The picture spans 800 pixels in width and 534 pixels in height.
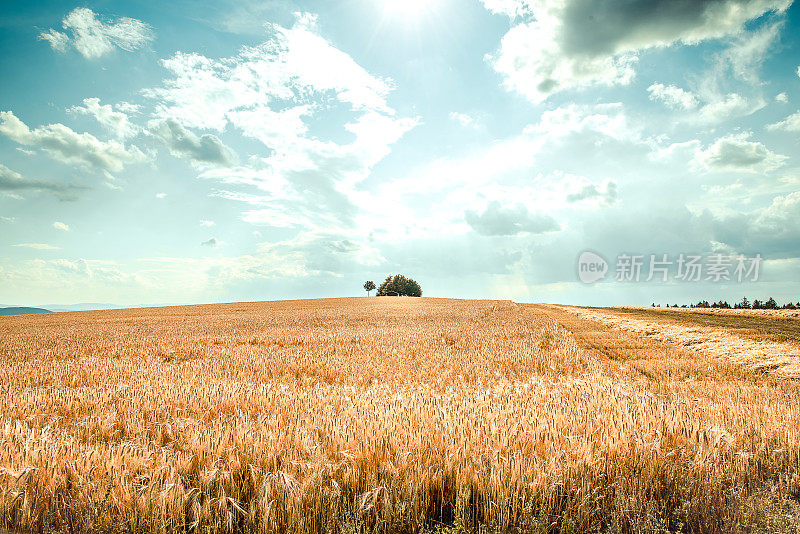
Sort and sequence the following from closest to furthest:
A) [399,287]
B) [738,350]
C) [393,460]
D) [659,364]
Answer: [393,460], [659,364], [738,350], [399,287]

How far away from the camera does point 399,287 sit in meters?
111

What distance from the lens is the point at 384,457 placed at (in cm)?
340

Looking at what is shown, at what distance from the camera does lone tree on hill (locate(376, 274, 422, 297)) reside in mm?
111188

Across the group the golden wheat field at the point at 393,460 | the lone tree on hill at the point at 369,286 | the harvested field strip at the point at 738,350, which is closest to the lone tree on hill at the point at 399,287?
the lone tree on hill at the point at 369,286

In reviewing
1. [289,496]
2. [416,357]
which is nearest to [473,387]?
[416,357]

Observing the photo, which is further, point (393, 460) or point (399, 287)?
point (399, 287)

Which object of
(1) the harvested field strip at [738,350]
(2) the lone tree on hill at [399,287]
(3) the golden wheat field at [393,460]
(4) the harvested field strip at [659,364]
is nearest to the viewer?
(3) the golden wheat field at [393,460]

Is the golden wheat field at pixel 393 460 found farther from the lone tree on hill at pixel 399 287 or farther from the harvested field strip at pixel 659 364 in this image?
the lone tree on hill at pixel 399 287

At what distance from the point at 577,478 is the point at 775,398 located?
6.28 m

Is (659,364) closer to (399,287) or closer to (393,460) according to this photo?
(393,460)

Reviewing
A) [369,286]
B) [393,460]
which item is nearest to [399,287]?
[369,286]

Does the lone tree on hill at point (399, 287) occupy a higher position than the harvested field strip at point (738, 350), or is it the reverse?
the lone tree on hill at point (399, 287)

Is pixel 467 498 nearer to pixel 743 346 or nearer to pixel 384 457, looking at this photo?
pixel 384 457

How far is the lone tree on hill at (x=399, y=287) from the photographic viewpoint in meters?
111
